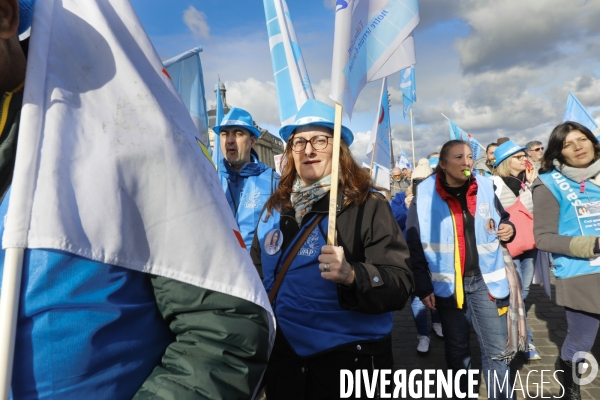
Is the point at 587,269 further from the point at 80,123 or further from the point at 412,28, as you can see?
the point at 80,123

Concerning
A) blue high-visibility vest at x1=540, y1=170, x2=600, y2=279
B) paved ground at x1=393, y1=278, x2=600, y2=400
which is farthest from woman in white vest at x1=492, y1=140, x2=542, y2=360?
blue high-visibility vest at x1=540, y1=170, x2=600, y2=279

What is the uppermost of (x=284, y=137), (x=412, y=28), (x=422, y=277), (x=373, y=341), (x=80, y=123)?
(x=412, y=28)

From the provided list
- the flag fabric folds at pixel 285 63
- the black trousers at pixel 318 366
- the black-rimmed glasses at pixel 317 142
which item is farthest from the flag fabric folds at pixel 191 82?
the black trousers at pixel 318 366

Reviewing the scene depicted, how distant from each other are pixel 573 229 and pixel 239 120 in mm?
3150

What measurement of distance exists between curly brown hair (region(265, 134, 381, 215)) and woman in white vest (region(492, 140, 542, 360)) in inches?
99.3

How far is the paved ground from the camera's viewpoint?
3.45 m

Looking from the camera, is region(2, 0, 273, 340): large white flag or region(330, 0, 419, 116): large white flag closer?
region(2, 0, 273, 340): large white flag

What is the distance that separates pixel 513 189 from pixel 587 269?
216 centimetres

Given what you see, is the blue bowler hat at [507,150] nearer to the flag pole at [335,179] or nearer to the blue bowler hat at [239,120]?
the blue bowler hat at [239,120]

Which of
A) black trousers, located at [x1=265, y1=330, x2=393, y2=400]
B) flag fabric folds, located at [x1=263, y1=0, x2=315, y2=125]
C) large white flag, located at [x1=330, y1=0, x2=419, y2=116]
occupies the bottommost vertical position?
black trousers, located at [x1=265, y1=330, x2=393, y2=400]

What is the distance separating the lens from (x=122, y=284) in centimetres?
84

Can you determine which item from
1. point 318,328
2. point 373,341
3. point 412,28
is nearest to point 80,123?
point 318,328

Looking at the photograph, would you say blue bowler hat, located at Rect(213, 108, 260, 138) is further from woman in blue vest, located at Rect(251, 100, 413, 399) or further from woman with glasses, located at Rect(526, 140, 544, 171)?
woman with glasses, located at Rect(526, 140, 544, 171)

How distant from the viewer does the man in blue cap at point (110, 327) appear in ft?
2.49
